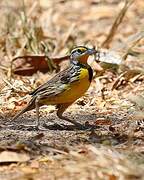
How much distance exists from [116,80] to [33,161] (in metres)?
3.46

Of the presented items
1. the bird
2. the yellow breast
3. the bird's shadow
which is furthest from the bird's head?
the bird's shadow

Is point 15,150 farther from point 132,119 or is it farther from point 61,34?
point 61,34

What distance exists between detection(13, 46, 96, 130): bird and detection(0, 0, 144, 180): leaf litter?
9.0 inches

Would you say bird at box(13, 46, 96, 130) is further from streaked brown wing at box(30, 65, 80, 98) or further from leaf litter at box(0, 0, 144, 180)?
leaf litter at box(0, 0, 144, 180)

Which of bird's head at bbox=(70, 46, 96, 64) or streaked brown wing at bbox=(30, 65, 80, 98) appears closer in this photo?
streaked brown wing at bbox=(30, 65, 80, 98)

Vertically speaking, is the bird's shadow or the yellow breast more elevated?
the yellow breast

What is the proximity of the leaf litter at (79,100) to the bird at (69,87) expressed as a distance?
23 centimetres

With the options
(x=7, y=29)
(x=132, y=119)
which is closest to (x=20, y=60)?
(x=7, y=29)

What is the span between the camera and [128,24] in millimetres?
12641

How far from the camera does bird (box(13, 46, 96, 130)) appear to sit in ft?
21.9

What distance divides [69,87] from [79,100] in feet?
4.93

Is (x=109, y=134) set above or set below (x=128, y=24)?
below

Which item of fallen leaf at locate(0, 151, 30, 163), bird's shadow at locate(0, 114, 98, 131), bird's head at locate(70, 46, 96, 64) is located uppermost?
bird's head at locate(70, 46, 96, 64)

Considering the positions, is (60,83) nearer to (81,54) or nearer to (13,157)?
(81,54)
